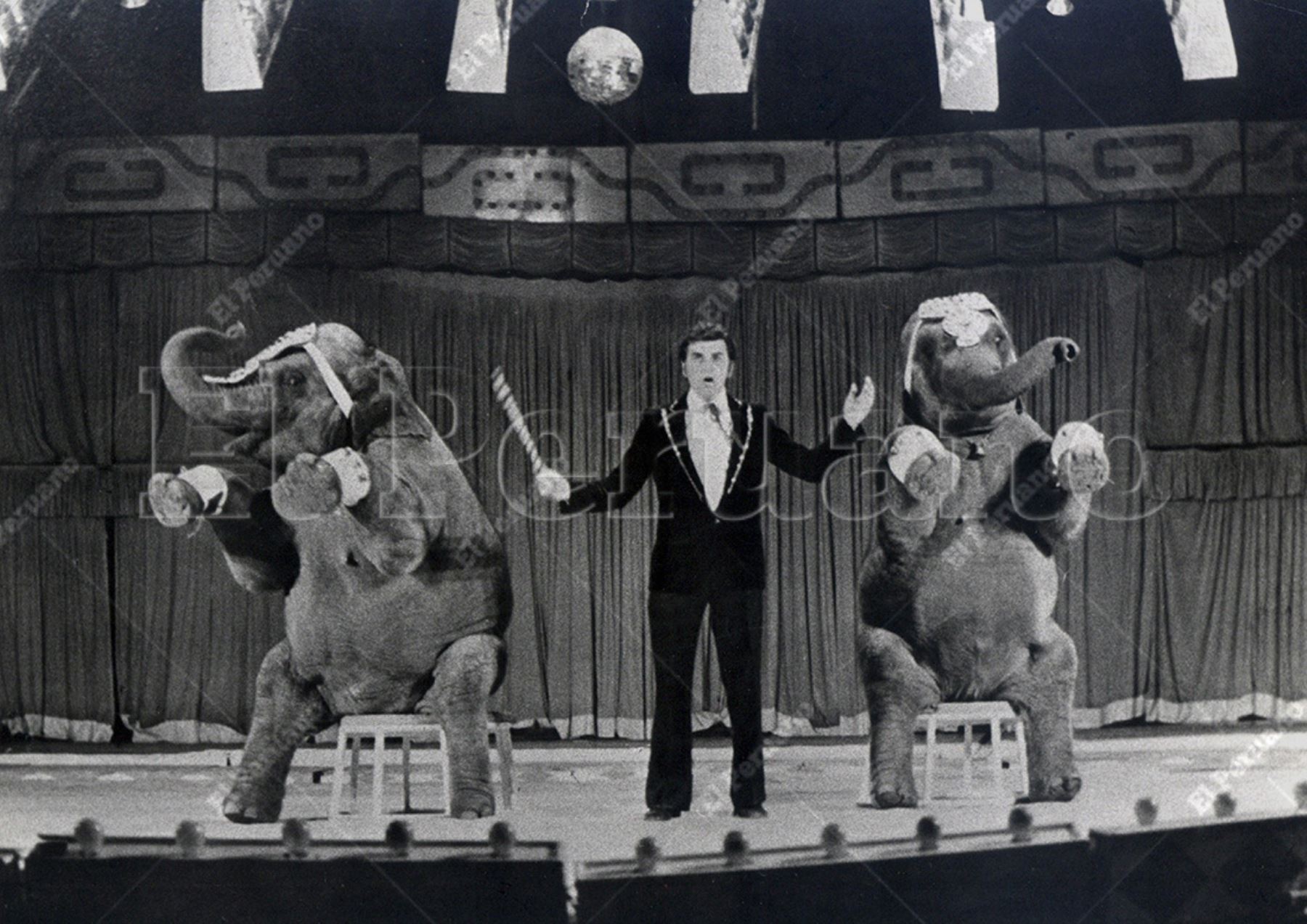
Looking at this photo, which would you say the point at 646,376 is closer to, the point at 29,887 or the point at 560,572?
the point at 560,572

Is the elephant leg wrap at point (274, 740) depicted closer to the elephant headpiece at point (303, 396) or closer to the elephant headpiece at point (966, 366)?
the elephant headpiece at point (303, 396)

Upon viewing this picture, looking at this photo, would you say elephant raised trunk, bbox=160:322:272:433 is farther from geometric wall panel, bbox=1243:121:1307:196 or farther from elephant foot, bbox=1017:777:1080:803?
geometric wall panel, bbox=1243:121:1307:196

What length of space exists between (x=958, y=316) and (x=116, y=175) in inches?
125

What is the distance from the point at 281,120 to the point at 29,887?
114 inches

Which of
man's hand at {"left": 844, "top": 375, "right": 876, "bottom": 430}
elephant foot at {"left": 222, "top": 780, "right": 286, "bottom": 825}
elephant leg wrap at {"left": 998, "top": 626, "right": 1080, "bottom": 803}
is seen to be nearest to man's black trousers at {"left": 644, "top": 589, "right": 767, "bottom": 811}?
man's hand at {"left": 844, "top": 375, "right": 876, "bottom": 430}

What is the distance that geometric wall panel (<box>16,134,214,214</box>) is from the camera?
5410 mm

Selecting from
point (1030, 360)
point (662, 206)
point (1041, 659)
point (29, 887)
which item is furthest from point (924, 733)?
point (29, 887)

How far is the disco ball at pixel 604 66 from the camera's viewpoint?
5.38m

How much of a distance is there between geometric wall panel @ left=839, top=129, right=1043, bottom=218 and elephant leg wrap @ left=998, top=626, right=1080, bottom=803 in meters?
1.67

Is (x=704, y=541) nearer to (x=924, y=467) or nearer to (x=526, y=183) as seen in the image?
(x=924, y=467)

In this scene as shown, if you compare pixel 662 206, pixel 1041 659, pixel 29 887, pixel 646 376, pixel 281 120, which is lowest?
pixel 29 887

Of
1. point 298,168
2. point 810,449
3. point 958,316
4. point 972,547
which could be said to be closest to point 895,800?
point 972,547

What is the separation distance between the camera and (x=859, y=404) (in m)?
5.45

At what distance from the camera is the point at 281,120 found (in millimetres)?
5422
